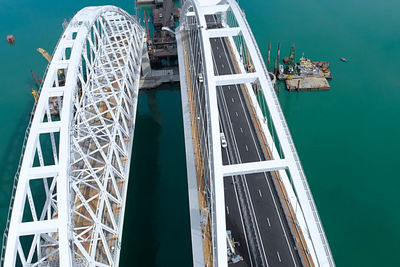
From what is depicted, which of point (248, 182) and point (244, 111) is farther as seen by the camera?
point (244, 111)

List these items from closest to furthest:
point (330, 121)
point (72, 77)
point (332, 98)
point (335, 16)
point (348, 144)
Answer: point (72, 77) < point (348, 144) < point (330, 121) < point (332, 98) < point (335, 16)

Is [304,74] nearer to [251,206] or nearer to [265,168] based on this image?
[251,206]

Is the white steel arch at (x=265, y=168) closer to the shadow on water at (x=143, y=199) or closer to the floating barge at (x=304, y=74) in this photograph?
the shadow on water at (x=143, y=199)

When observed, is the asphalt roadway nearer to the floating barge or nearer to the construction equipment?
the floating barge

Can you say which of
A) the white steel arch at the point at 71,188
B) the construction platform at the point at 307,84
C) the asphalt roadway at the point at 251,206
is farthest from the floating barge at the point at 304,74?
the white steel arch at the point at 71,188

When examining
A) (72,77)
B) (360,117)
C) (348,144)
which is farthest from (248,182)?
(360,117)

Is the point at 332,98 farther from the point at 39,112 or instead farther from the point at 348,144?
the point at 39,112
